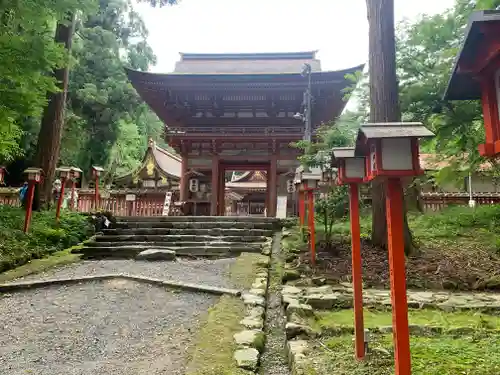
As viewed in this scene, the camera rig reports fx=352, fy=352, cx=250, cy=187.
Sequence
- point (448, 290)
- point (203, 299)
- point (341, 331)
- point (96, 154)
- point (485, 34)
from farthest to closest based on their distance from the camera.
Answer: point (96, 154) < point (448, 290) < point (203, 299) < point (341, 331) < point (485, 34)

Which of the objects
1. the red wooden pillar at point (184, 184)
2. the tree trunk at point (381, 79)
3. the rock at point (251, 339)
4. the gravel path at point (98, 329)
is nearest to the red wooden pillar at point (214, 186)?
the red wooden pillar at point (184, 184)

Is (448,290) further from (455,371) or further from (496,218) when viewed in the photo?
(496,218)

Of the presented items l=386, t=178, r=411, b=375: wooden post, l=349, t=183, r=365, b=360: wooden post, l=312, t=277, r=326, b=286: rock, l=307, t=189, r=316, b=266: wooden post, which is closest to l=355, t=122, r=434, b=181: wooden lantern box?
l=386, t=178, r=411, b=375: wooden post

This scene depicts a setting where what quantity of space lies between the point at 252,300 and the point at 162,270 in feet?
8.55

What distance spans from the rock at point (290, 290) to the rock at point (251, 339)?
1.44 meters

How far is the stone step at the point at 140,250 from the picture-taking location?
8.21 metres

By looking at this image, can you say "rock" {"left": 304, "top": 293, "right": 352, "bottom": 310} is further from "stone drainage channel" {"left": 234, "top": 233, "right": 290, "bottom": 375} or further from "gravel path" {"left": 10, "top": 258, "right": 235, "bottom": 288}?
"gravel path" {"left": 10, "top": 258, "right": 235, "bottom": 288}

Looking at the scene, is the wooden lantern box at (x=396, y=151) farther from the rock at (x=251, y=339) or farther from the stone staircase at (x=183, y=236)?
the stone staircase at (x=183, y=236)

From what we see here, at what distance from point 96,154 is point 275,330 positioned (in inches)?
745

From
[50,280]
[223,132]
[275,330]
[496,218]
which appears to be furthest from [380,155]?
[223,132]

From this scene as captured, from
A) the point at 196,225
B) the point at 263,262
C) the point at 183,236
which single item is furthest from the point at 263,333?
the point at 196,225

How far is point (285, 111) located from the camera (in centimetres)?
1548

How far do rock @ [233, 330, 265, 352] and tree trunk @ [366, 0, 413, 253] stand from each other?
3.89 m

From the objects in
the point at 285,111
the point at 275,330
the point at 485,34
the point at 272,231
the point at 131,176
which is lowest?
the point at 275,330
